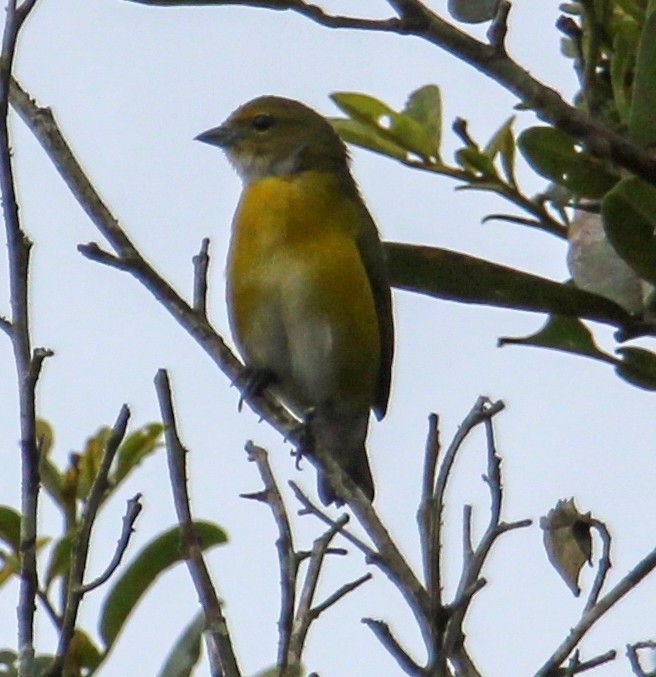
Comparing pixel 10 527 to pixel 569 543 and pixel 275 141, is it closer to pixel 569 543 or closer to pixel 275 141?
pixel 569 543

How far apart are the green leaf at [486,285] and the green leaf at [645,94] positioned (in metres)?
0.27

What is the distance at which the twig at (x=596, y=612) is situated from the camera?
1.71m

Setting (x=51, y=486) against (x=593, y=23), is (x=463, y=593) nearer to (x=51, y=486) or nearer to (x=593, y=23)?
(x=593, y=23)

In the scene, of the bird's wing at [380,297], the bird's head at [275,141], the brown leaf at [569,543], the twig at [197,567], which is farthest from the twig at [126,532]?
the bird's head at [275,141]

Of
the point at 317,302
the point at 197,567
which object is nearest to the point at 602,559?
the point at 197,567

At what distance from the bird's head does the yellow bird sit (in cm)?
6

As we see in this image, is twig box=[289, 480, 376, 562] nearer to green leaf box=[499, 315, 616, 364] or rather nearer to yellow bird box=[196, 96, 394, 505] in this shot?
green leaf box=[499, 315, 616, 364]

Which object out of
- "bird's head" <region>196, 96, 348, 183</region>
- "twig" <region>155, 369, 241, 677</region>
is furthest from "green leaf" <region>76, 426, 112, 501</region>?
"bird's head" <region>196, 96, 348, 183</region>

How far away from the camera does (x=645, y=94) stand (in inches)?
67.2

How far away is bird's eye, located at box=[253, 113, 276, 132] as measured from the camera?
529cm

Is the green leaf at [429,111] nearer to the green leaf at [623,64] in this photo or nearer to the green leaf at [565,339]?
the green leaf at [623,64]

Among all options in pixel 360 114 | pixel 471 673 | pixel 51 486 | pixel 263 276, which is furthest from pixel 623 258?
pixel 263 276

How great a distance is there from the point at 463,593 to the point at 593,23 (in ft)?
2.63

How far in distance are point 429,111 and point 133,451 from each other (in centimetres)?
95
